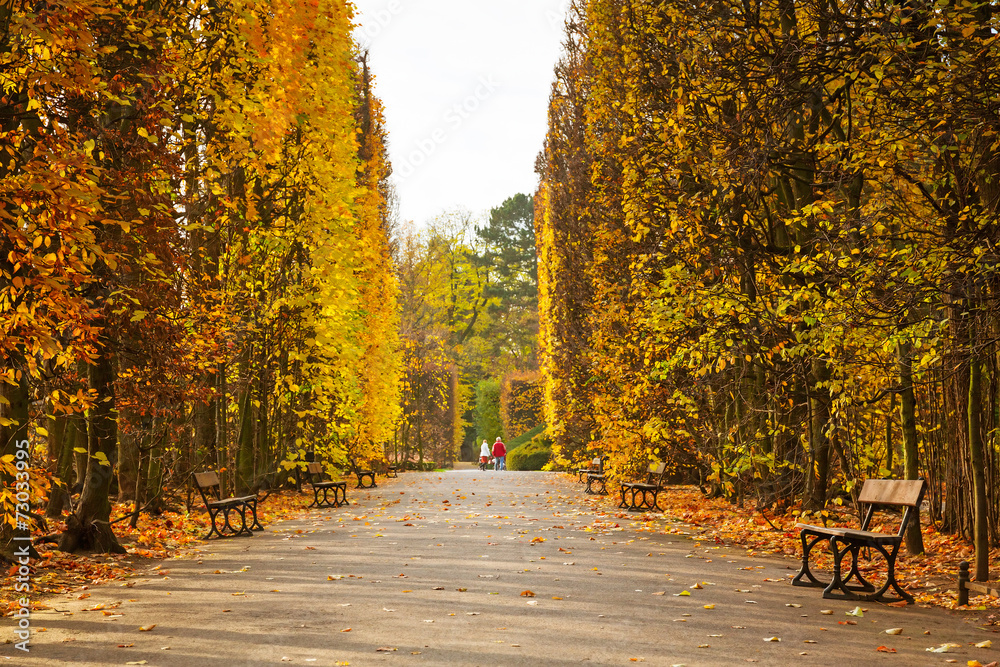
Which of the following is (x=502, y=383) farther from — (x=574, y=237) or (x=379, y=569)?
(x=379, y=569)

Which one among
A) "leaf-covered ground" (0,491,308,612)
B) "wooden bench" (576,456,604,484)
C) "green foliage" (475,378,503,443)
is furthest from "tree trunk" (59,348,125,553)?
"green foliage" (475,378,503,443)

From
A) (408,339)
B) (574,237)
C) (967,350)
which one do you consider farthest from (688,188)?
(408,339)

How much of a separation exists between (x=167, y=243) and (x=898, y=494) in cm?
831

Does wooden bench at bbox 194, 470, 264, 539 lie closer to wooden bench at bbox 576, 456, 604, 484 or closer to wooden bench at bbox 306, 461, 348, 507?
wooden bench at bbox 306, 461, 348, 507

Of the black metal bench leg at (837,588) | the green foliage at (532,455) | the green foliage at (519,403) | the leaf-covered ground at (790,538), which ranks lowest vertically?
the green foliage at (532,455)

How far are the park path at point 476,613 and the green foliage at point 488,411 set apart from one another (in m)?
45.7

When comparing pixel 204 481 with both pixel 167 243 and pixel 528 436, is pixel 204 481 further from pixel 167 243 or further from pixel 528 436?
pixel 528 436

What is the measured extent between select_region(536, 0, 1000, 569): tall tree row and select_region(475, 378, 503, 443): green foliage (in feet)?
122

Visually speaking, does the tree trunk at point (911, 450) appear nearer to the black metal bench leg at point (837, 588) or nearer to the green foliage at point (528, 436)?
the black metal bench leg at point (837, 588)

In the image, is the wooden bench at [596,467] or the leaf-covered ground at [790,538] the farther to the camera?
the wooden bench at [596,467]

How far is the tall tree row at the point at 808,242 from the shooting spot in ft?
25.6

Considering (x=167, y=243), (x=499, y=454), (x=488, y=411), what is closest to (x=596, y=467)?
(x=167, y=243)

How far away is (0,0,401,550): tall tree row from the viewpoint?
21.3 ft

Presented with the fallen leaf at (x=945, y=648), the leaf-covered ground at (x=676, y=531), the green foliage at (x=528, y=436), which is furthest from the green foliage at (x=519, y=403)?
the fallen leaf at (x=945, y=648)
